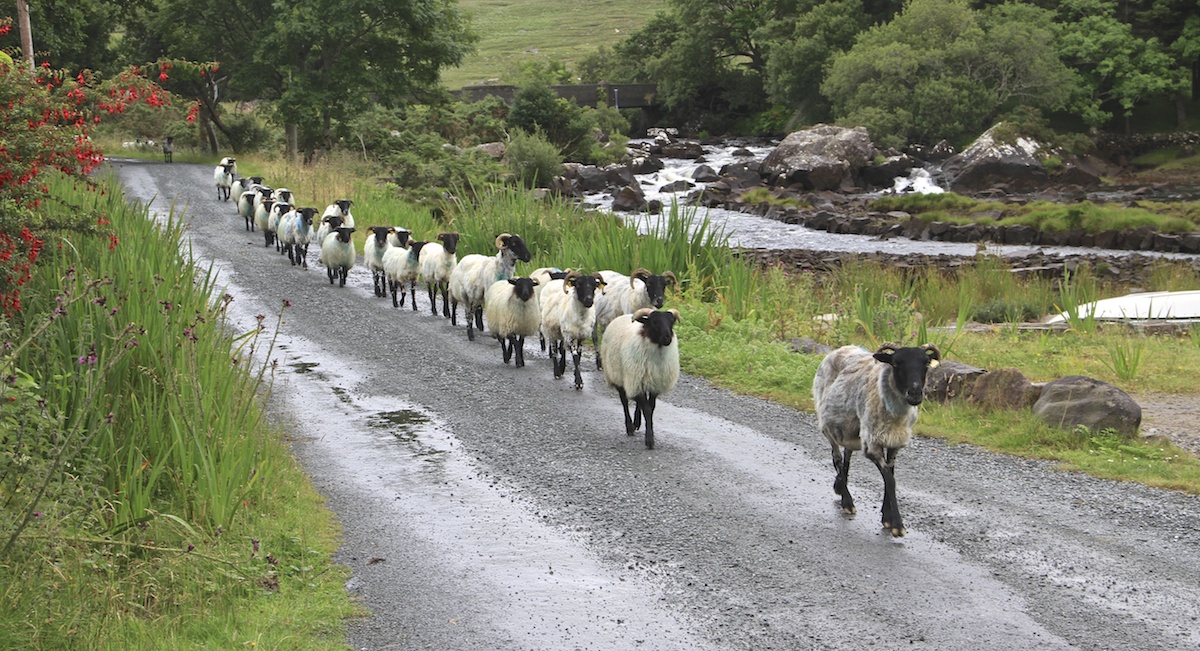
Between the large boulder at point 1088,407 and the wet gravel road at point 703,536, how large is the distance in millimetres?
1049

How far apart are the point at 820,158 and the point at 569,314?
4062cm

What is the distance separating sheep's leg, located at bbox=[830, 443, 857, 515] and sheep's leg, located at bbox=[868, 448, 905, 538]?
1.21 feet

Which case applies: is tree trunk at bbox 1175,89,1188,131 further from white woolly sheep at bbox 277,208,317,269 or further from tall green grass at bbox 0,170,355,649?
tall green grass at bbox 0,170,355,649

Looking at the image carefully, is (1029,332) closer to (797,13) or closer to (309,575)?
(309,575)

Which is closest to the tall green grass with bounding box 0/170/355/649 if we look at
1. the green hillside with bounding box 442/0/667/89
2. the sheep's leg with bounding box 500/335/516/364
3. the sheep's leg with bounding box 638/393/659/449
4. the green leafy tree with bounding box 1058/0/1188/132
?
the sheep's leg with bounding box 638/393/659/449

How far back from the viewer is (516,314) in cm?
1460

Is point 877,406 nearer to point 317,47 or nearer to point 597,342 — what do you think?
point 597,342

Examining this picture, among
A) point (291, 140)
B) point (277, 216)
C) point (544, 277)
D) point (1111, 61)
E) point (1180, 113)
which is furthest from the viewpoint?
point (1180, 113)

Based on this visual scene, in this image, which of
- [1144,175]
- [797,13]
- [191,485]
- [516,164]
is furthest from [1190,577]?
[797,13]

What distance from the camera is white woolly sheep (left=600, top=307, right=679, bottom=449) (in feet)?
34.1

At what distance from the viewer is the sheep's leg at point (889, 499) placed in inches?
307

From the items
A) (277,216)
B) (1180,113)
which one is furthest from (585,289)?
(1180,113)

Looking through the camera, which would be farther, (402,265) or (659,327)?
(402,265)

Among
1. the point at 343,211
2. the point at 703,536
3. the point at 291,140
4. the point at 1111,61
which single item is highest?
the point at 1111,61
